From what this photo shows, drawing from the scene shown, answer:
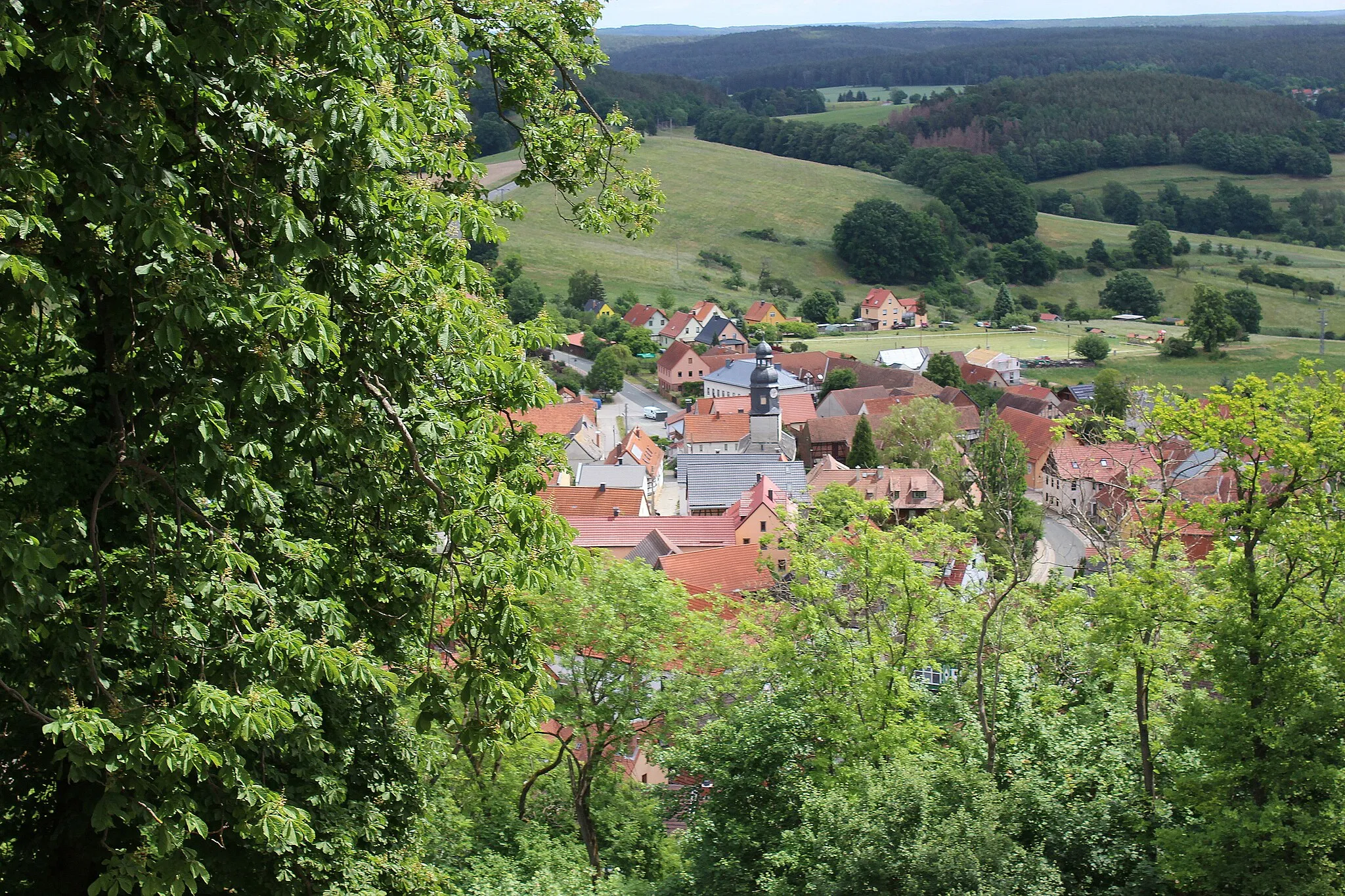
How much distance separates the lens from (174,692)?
598cm

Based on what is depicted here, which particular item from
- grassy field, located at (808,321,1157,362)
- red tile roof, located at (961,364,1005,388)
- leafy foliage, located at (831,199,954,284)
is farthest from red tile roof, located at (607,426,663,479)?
leafy foliage, located at (831,199,954,284)

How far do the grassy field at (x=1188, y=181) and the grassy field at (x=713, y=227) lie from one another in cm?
3426

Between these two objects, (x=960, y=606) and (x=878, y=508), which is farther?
(x=878, y=508)

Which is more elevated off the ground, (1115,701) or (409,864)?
(409,864)

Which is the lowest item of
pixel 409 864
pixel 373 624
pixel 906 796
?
pixel 906 796

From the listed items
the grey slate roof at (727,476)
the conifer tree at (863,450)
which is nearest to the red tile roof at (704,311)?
the conifer tree at (863,450)

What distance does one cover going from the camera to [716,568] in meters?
35.2

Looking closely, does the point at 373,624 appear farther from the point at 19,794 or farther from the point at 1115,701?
the point at 1115,701

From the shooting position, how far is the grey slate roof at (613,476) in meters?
52.9

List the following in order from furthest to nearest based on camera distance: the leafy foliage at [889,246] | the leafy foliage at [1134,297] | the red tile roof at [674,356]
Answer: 1. the leafy foliage at [889,246]
2. the leafy foliage at [1134,297]
3. the red tile roof at [674,356]

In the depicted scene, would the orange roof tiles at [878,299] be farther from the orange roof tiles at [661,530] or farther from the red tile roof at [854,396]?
the orange roof tiles at [661,530]

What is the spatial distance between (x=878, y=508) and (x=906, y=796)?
9223mm

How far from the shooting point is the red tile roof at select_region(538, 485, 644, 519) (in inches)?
1937

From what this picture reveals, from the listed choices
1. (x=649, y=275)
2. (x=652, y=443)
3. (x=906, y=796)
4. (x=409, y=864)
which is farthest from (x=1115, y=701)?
(x=649, y=275)
